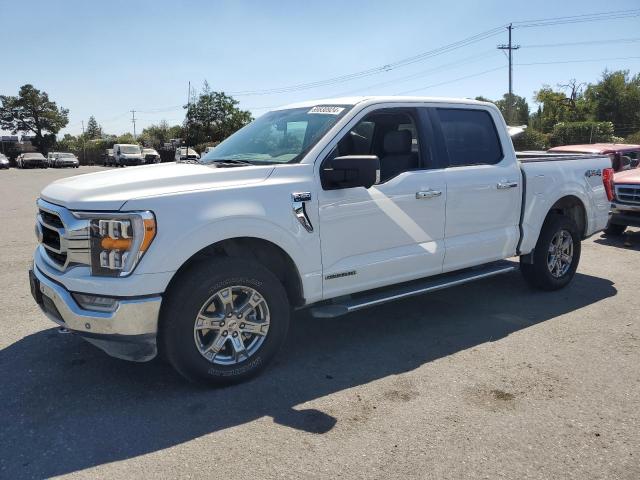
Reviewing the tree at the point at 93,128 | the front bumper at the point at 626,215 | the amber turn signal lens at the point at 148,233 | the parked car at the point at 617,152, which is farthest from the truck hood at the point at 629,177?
the tree at the point at 93,128

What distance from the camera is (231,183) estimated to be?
3.72 m

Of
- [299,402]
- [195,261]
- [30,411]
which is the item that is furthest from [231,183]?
[30,411]

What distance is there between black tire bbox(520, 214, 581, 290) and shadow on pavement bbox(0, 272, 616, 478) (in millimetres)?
375

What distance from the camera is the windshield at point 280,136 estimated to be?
168 inches

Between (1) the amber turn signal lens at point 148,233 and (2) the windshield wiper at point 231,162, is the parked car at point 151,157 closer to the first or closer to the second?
(2) the windshield wiper at point 231,162

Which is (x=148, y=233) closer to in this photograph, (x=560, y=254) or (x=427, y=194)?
(x=427, y=194)

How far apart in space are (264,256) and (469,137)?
2.38 meters

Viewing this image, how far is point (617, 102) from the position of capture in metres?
57.7

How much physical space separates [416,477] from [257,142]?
9.78 ft

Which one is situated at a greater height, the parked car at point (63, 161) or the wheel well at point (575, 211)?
the parked car at point (63, 161)

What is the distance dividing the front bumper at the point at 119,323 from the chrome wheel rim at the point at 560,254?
4.24 meters

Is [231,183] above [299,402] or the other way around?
above

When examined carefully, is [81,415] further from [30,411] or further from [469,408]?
[469,408]

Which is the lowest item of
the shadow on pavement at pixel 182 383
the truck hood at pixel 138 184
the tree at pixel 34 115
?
the shadow on pavement at pixel 182 383
